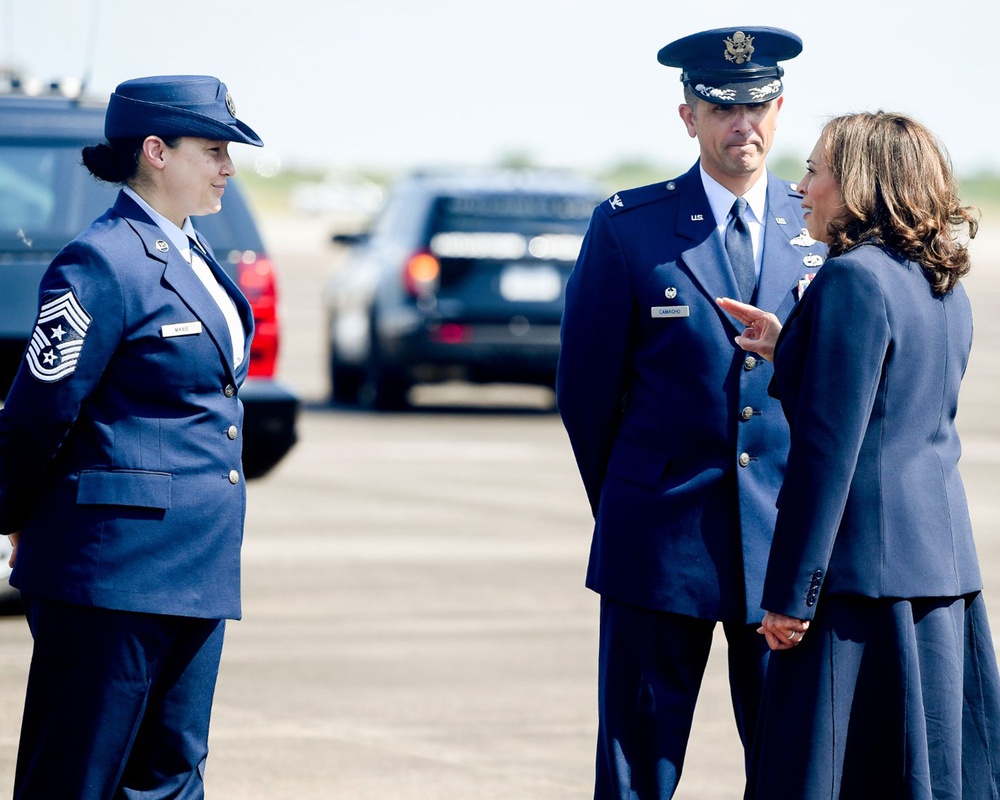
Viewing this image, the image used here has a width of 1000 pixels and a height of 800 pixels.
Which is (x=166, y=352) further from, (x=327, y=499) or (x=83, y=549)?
(x=327, y=499)

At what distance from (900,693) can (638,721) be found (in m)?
0.72

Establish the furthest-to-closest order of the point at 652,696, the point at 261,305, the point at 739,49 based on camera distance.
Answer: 1. the point at 261,305
2. the point at 739,49
3. the point at 652,696

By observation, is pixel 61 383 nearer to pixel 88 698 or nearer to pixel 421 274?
pixel 88 698

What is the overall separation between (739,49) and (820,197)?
611 millimetres

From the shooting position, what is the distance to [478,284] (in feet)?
49.7

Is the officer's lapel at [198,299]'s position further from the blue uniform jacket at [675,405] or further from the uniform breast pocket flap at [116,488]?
the blue uniform jacket at [675,405]

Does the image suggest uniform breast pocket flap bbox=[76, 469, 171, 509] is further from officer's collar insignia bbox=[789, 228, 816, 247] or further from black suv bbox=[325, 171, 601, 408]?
black suv bbox=[325, 171, 601, 408]

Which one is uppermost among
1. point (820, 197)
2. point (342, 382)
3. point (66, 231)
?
point (820, 197)

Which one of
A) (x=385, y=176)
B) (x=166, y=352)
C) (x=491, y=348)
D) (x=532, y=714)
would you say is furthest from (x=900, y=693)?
(x=385, y=176)

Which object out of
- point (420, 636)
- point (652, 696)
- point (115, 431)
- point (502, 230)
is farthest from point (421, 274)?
point (115, 431)

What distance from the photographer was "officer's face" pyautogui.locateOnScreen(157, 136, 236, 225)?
412 centimetres

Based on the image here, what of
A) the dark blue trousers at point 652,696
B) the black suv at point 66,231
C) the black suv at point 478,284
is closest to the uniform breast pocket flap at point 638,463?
the dark blue trousers at point 652,696

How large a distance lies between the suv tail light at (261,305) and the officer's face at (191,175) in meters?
3.74

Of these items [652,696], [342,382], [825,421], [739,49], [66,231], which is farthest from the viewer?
[342,382]
